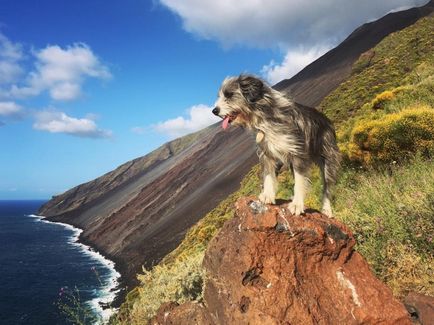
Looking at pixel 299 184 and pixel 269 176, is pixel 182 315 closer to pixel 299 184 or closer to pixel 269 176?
pixel 269 176

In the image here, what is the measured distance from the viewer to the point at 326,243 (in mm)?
5234

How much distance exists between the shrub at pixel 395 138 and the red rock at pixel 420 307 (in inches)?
243

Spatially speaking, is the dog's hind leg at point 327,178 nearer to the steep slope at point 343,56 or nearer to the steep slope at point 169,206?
the steep slope at point 169,206

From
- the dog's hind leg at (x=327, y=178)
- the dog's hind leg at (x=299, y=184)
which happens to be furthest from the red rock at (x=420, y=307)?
the dog's hind leg at (x=327, y=178)

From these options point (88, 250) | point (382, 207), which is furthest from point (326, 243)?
point (88, 250)

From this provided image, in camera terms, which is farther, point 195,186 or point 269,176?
point 195,186

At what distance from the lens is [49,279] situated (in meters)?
61.8

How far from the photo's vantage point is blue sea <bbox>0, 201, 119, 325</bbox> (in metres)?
44.6

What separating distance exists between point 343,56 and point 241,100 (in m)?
75.7

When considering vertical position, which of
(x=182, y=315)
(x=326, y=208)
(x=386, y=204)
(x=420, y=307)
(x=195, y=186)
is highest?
(x=326, y=208)

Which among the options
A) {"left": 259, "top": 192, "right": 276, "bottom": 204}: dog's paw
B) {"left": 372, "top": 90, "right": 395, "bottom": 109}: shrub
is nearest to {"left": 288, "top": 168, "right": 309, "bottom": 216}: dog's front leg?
{"left": 259, "top": 192, "right": 276, "bottom": 204}: dog's paw

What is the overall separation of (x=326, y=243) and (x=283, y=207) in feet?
2.44

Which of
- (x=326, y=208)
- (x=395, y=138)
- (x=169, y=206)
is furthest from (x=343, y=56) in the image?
(x=326, y=208)

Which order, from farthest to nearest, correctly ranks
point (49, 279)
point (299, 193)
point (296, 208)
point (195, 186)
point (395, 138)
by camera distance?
point (195, 186) < point (49, 279) < point (395, 138) < point (299, 193) < point (296, 208)
